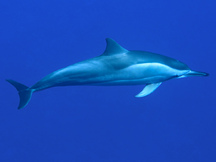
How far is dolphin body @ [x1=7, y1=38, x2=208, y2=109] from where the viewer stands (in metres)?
5.03

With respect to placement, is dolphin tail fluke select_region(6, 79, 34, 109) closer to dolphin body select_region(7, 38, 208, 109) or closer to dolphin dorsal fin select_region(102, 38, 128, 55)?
dolphin body select_region(7, 38, 208, 109)

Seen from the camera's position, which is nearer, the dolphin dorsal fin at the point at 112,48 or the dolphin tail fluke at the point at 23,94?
the dolphin dorsal fin at the point at 112,48

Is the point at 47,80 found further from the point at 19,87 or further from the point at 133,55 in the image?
the point at 133,55

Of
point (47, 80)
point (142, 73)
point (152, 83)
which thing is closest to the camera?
point (47, 80)

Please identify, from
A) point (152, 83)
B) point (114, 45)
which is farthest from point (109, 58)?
point (152, 83)

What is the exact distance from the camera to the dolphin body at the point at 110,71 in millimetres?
5027

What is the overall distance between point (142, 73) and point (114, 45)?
0.82 m

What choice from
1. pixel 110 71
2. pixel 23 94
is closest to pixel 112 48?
pixel 110 71

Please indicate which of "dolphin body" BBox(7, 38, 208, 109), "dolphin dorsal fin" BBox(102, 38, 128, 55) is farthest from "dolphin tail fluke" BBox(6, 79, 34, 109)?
"dolphin dorsal fin" BBox(102, 38, 128, 55)

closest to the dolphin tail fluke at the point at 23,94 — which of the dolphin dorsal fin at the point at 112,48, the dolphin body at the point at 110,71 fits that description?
the dolphin body at the point at 110,71

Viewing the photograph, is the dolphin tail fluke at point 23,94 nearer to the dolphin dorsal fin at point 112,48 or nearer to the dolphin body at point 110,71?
the dolphin body at point 110,71

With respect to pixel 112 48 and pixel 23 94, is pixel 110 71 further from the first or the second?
pixel 23 94

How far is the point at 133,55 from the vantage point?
523 centimetres

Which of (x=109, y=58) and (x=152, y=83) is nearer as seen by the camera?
(x=109, y=58)
